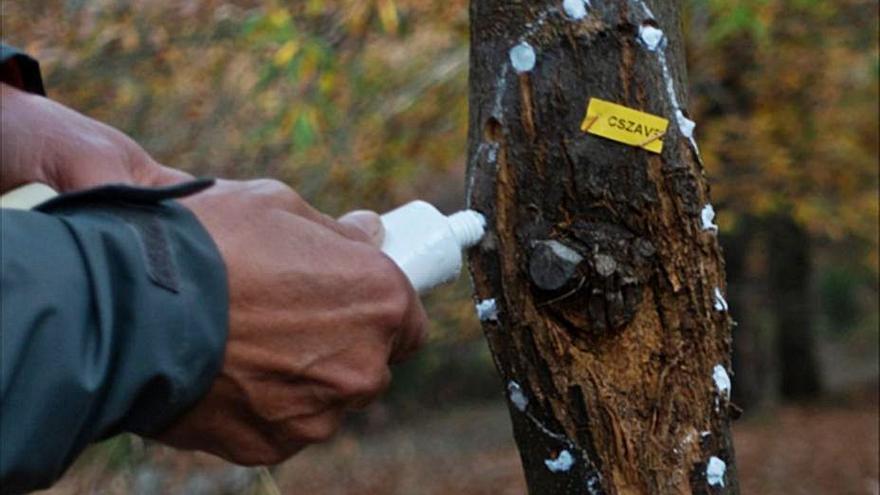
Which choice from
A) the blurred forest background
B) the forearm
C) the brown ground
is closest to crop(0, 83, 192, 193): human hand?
the forearm

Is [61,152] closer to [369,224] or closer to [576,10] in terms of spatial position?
[369,224]

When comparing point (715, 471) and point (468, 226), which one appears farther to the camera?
point (715, 471)

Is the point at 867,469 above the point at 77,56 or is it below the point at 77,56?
below

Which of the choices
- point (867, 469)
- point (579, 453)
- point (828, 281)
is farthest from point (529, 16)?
point (828, 281)

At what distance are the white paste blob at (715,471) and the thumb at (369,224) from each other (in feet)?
2.49

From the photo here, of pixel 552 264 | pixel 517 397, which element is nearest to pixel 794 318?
pixel 517 397

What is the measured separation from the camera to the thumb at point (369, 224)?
1.48 m

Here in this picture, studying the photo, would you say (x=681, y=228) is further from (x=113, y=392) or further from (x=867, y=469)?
(x=867, y=469)

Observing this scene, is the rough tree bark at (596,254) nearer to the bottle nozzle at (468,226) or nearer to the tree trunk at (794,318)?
the bottle nozzle at (468,226)

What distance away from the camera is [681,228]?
6.27 feet

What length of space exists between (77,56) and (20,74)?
12.5ft

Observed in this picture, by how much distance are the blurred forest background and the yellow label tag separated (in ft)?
6.80

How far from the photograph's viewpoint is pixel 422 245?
1558 millimetres

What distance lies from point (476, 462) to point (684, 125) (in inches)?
291
